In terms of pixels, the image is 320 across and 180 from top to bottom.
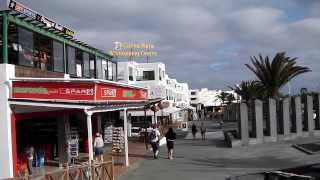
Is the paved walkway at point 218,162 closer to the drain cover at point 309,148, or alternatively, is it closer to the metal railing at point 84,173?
the drain cover at point 309,148

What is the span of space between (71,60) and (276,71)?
72.7ft

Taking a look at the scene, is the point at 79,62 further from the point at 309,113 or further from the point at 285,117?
the point at 309,113

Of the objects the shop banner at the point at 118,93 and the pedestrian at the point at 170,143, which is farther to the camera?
the pedestrian at the point at 170,143

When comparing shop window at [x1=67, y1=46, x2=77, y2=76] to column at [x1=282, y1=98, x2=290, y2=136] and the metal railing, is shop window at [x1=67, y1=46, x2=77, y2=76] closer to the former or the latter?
the metal railing

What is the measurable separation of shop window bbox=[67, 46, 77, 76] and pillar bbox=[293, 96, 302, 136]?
17661 millimetres

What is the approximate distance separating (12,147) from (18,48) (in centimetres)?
378

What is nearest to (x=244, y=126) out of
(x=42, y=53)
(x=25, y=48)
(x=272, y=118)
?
(x=272, y=118)

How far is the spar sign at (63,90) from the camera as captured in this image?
68.6ft

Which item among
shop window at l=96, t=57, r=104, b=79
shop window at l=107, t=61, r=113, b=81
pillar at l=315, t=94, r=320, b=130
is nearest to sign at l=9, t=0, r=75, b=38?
shop window at l=96, t=57, r=104, b=79

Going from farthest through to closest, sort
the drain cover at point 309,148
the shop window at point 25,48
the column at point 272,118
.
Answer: the column at point 272,118
the drain cover at point 309,148
the shop window at point 25,48

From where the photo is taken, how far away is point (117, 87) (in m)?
24.7

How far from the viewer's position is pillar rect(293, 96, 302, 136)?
42062mm

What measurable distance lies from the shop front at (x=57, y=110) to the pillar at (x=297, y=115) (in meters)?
13.3

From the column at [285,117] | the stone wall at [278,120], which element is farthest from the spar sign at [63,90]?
the column at [285,117]
